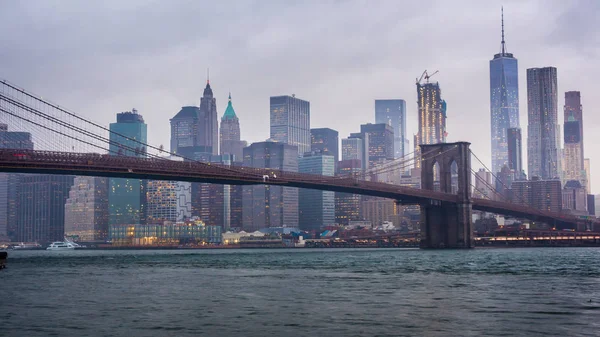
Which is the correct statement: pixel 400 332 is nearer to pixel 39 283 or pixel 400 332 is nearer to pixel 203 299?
pixel 203 299

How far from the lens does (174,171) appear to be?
82938mm

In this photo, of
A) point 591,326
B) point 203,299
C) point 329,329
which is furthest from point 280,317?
point 591,326

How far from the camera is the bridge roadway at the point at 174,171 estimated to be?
73.7 metres

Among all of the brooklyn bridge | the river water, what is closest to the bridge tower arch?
the brooklyn bridge

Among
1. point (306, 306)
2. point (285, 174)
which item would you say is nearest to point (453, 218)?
point (285, 174)

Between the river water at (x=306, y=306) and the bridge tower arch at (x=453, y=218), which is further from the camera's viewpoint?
the bridge tower arch at (x=453, y=218)

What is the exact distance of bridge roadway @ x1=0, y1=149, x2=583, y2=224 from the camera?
7369 centimetres

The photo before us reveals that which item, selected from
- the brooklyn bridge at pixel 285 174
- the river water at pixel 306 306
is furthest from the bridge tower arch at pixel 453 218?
the river water at pixel 306 306

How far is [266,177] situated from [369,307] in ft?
208

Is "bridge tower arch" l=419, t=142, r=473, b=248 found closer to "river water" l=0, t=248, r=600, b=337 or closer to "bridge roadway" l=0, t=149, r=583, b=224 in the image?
"bridge roadway" l=0, t=149, r=583, b=224

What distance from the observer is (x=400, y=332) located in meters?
23.8

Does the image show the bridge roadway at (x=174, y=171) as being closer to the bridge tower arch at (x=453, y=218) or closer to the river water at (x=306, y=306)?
the bridge tower arch at (x=453, y=218)

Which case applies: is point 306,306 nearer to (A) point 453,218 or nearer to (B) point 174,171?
(B) point 174,171

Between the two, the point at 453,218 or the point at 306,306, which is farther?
the point at 453,218
